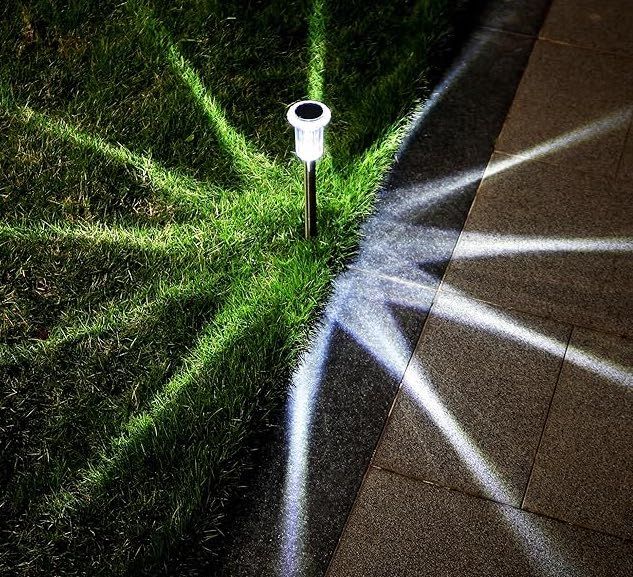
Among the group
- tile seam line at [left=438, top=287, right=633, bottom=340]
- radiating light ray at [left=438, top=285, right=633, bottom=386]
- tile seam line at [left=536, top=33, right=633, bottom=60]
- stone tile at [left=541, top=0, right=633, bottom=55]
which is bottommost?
radiating light ray at [left=438, top=285, right=633, bottom=386]

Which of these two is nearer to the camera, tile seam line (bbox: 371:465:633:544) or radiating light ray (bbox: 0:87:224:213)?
tile seam line (bbox: 371:465:633:544)

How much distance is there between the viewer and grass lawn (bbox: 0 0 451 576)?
3.34 metres

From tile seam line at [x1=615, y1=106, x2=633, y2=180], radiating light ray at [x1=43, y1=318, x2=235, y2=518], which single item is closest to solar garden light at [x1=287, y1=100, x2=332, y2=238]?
radiating light ray at [x1=43, y1=318, x2=235, y2=518]

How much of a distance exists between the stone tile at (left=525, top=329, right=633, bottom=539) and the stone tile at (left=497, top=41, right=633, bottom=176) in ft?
4.74

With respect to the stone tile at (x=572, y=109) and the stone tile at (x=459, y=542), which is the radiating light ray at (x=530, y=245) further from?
the stone tile at (x=459, y=542)

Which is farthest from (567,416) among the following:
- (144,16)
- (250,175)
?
(144,16)

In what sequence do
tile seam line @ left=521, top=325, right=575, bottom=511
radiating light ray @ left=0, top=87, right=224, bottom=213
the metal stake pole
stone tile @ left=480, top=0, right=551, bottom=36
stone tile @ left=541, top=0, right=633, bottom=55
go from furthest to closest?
stone tile @ left=480, top=0, right=551, bottom=36, stone tile @ left=541, top=0, right=633, bottom=55, radiating light ray @ left=0, top=87, right=224, bottom=213, the metal stake pole, tile seam line @ left=521, top=325, right=575, bottom=511

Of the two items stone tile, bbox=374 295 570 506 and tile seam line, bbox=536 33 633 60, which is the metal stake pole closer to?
stone tile, bbox=374 295 570 506

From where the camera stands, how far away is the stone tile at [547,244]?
13.3 feet

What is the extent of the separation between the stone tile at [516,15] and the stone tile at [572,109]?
26 centimetres

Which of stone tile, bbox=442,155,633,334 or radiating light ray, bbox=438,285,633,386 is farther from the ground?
stone tile, bbox=442,155,633,334

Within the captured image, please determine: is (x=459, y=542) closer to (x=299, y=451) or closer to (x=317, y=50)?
(x=299, y=451)

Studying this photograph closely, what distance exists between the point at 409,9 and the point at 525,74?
1.01 meters

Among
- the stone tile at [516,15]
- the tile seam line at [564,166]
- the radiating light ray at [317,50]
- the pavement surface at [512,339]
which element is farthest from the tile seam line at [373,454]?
the stone tile at [516,15]
